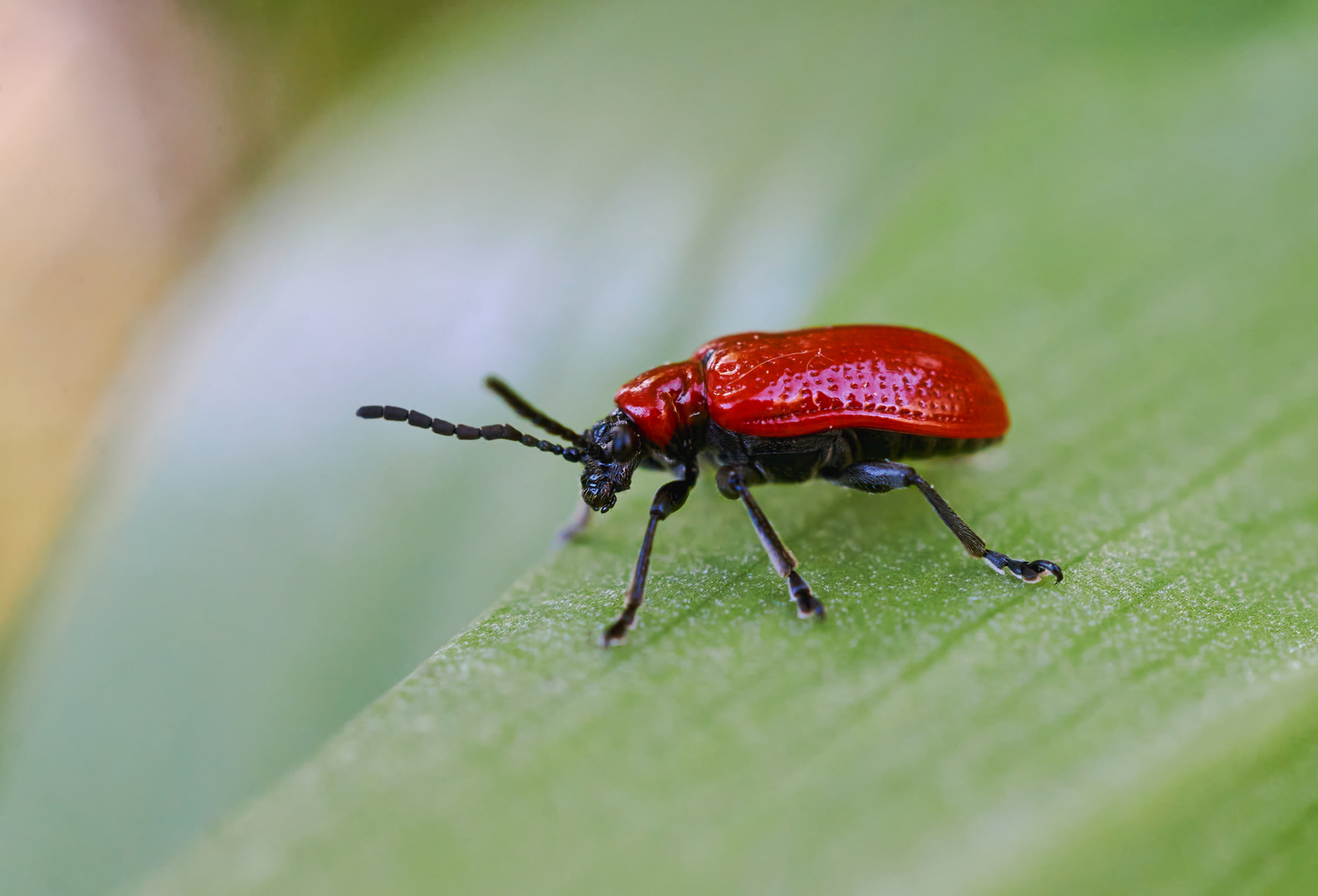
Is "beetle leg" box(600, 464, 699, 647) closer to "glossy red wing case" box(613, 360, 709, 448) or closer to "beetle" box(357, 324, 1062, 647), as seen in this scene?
"beetle" box(357, 324, 1062, 647)

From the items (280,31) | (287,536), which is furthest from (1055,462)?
(280,31)

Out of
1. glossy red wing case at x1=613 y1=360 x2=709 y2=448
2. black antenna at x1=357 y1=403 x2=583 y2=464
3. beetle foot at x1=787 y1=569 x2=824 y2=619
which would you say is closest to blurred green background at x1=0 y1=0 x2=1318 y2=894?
beetle foot at x1=787 y1=569 x2=824 y2=619

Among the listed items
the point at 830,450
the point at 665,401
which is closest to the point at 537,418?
the point at 665,401

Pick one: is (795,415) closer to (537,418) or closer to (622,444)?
(622,444)

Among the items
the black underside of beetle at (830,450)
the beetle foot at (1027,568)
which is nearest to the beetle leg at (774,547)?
→ the black underside of beetle at (830,450)

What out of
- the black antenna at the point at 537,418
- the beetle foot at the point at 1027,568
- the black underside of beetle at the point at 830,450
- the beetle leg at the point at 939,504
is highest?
the black antenna at the point at 537,418

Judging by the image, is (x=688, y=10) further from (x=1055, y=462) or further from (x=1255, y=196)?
(x=1055, y=462)

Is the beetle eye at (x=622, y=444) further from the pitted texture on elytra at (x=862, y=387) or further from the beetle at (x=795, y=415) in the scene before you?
the pitted texture on elytra at (x=862, y=387)
